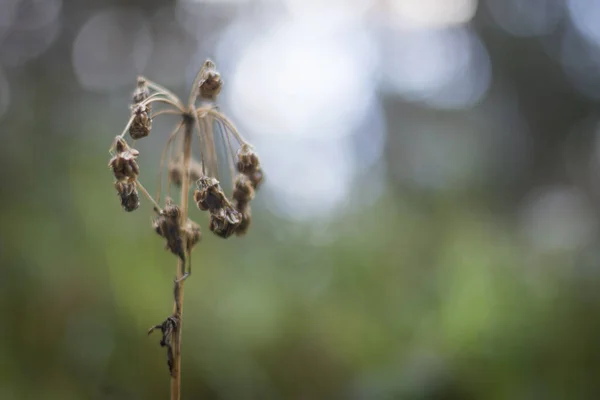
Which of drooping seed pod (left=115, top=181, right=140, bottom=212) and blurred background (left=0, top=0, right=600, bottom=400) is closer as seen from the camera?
drooping seed pod (left=115, top=181, right=140, bottom=212)

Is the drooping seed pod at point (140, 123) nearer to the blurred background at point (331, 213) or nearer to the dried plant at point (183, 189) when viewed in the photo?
the dried plant at point (183, 189)

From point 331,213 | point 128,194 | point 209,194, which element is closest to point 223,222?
point 209,194

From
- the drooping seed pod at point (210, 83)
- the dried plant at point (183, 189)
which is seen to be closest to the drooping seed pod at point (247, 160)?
the dried plant at point (183, 189)

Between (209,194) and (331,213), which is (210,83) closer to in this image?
(209,194)

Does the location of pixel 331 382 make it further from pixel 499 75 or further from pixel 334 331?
pixel 499 75

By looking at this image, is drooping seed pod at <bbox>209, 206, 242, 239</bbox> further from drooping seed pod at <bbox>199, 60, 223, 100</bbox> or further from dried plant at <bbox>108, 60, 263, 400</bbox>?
drooping seed pod at <bbox>199, 60, 223, 100</bbox>

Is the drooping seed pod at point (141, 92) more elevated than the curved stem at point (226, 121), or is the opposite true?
the drooping seed pod at point (141, 92)

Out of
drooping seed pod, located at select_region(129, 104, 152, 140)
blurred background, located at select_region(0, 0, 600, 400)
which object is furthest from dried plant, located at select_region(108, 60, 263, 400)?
blurred background, located at select_region(0, 0, 600, 400)
